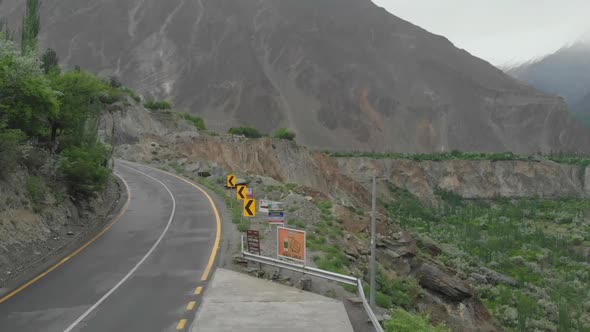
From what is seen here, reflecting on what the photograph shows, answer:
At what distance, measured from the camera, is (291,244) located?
55.1 feet

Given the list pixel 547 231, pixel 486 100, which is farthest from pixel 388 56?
pixel 547 231

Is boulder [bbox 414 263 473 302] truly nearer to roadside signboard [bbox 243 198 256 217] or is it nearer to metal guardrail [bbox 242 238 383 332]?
roadside signboard [bbox 243 198 256 217]

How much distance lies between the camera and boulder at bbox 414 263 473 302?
2373cm

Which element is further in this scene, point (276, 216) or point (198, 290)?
point (276, 216)

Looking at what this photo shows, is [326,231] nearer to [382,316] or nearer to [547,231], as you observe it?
[382,316]

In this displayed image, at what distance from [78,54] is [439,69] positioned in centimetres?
12746

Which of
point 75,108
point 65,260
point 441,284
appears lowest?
point 441,284

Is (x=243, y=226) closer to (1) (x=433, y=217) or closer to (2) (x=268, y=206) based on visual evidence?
(2) (x=268, y=206)

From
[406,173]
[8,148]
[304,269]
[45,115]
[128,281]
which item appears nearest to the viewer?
[304,269]

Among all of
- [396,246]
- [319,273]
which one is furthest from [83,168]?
[396,246]

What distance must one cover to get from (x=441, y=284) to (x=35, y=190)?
60.2ft

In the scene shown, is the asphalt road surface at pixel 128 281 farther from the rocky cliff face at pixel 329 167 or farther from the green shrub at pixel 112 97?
the green shrub at pixel 112 97

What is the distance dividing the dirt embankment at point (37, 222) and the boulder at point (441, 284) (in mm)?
15361

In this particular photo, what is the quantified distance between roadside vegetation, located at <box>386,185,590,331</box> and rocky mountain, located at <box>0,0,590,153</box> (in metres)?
56.1
